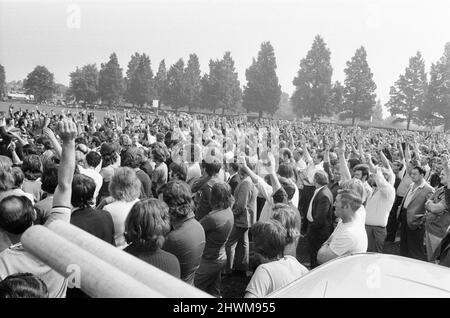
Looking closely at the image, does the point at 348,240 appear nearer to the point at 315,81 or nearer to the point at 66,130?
the point at 66,130

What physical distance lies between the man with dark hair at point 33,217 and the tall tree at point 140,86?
7086 cm

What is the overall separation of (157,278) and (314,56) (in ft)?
232

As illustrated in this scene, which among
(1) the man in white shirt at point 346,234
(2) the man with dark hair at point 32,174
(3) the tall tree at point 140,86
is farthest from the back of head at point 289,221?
(3) the tall tree at point 140,86

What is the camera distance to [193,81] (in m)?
76.0

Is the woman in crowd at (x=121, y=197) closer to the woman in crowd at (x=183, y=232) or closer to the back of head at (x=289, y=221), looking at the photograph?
the woman in crowd at (x=183, y=232)

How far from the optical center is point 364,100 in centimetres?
6412

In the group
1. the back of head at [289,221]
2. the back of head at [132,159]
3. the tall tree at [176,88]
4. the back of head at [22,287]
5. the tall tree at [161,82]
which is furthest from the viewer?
the tall tree at [161,82]

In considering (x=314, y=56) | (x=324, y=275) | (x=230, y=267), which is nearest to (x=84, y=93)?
(x=314, y=56)

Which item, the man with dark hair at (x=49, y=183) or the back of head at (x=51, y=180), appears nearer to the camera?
the man with dark hair at (x=49, y=183)

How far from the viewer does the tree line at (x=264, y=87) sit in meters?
61.5

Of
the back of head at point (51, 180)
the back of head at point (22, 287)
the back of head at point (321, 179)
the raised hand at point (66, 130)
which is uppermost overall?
the raised hand at point (66, 130)
